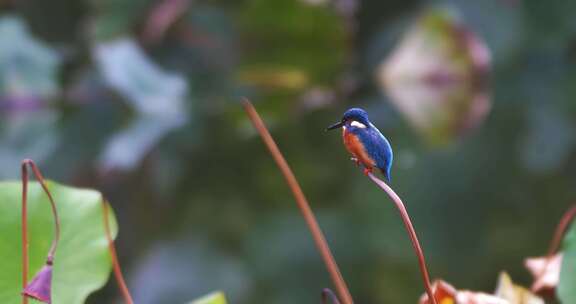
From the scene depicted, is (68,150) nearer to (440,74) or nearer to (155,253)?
(155,253)

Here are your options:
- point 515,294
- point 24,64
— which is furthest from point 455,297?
point 24,64

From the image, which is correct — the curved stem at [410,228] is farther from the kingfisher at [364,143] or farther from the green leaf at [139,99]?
the green leaf at [139,99]

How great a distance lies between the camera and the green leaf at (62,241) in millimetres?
116

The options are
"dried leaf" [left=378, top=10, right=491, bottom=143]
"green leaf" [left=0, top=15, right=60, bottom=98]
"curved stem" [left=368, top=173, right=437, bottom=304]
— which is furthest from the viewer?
"green leaf" [left=0, top=15, right=60, bottom=98]

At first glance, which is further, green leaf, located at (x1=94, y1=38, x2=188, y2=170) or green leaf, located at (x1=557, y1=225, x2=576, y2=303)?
green leaf, located at (x1=94, y1=38, x2=188, y2=170)

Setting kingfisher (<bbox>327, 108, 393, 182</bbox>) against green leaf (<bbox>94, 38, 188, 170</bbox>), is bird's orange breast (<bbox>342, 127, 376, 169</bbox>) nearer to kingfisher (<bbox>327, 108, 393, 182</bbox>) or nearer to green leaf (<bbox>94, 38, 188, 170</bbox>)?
kingfisher (<bbox>327, 108, 393, 182</bbox>)

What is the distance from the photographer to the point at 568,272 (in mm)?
122

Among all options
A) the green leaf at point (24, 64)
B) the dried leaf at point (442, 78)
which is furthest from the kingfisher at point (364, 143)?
the green leaf at point (24, 64)

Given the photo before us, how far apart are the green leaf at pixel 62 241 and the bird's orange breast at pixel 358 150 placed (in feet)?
0.13

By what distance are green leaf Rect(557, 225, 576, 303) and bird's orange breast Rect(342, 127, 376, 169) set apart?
0.04 metres

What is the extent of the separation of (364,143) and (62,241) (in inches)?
1.9

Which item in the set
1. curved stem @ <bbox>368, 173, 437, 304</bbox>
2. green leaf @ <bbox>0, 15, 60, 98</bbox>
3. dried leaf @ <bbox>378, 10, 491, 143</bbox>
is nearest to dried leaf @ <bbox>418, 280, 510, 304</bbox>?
curved stem @ <bbox>368, 173, 437, 304</bbox>

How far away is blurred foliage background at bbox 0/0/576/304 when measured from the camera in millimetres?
387

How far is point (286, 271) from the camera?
415 millimetres
